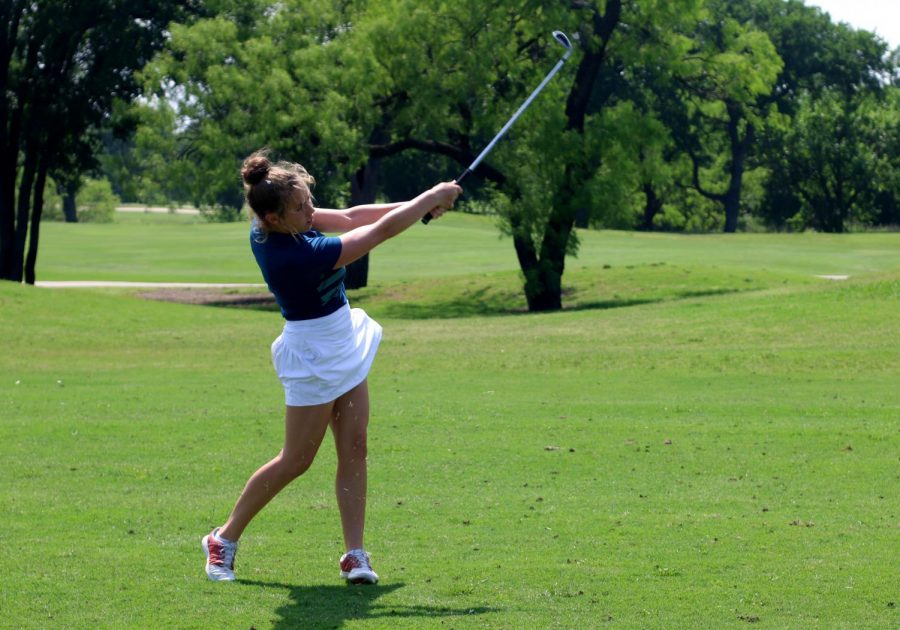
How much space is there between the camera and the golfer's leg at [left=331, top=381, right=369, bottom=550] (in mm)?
6699

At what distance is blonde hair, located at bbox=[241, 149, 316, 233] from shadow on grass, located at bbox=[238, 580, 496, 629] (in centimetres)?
174

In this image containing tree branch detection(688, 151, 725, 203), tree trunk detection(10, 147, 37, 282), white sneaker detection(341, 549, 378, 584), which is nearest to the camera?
white sneaker detection(341, 549, 378, 584)

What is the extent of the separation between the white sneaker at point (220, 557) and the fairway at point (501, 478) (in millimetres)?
161

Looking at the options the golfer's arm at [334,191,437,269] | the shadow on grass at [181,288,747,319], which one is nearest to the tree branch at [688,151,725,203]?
the shadow on grass at [181,288,747,319]

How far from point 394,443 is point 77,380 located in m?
7.70

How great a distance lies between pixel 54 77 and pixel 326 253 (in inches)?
1389

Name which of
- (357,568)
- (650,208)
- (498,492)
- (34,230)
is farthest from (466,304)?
(650,208)

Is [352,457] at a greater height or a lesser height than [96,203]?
greater

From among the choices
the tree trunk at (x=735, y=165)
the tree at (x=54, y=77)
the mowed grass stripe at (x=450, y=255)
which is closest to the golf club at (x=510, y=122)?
the mowed grass stripe at (x=450, y=255)

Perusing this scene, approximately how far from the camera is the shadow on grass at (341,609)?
5934 millimetres

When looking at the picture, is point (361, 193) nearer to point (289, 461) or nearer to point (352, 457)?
point (352, 457)

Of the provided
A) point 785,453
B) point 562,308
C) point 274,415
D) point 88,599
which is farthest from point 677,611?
point 562,308

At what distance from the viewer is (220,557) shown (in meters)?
6.70

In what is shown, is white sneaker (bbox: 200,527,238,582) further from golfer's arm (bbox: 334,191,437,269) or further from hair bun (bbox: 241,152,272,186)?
hair bun (bbox: 241,152,272,186)
